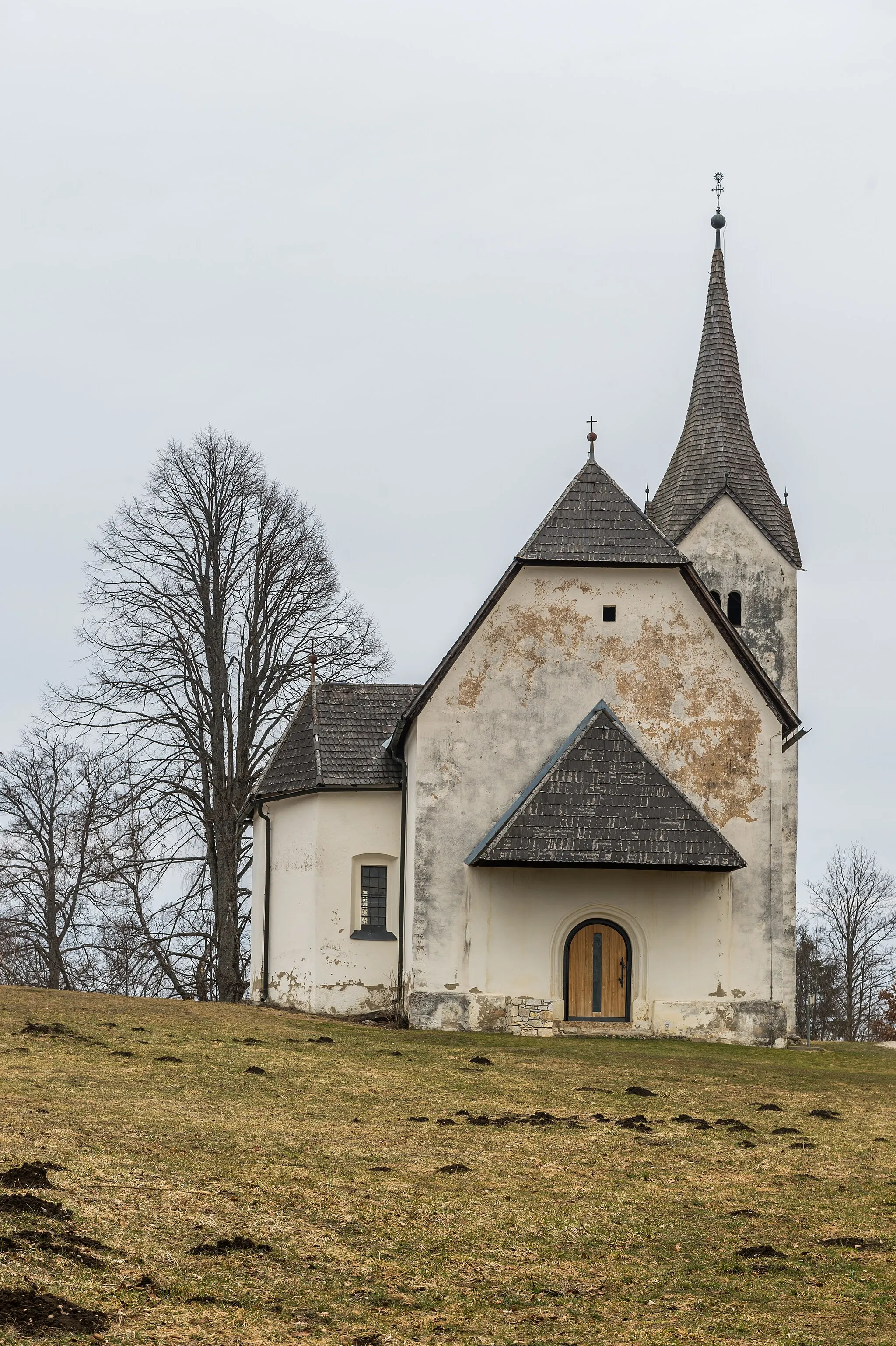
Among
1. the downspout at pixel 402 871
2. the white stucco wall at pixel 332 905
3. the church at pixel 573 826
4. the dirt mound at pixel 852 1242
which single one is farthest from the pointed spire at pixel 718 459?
the dirt mound at pixel 852 1242

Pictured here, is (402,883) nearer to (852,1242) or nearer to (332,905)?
(332,905)

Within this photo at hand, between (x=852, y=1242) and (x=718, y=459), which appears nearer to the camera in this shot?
(x=852, y=1242)

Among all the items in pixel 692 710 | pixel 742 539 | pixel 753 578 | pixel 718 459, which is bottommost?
pixel 692 710

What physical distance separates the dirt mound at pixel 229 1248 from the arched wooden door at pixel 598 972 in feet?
55.4

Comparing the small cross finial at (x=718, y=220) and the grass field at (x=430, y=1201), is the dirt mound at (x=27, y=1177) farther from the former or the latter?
the small cross finial at (x=718, y=220)

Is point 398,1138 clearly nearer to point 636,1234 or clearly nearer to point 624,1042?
point 636,1234

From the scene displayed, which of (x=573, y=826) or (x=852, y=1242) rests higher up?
(x=573, y=826)

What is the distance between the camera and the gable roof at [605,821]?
1048 inches

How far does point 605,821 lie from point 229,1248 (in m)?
16.8

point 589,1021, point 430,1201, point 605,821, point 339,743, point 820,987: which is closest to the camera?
point 430,1201

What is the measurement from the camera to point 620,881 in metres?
27.8

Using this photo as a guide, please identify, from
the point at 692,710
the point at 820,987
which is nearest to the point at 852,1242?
the point at 692,710

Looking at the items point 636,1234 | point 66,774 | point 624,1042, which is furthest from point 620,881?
point 66,774

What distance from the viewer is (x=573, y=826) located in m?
27.0
